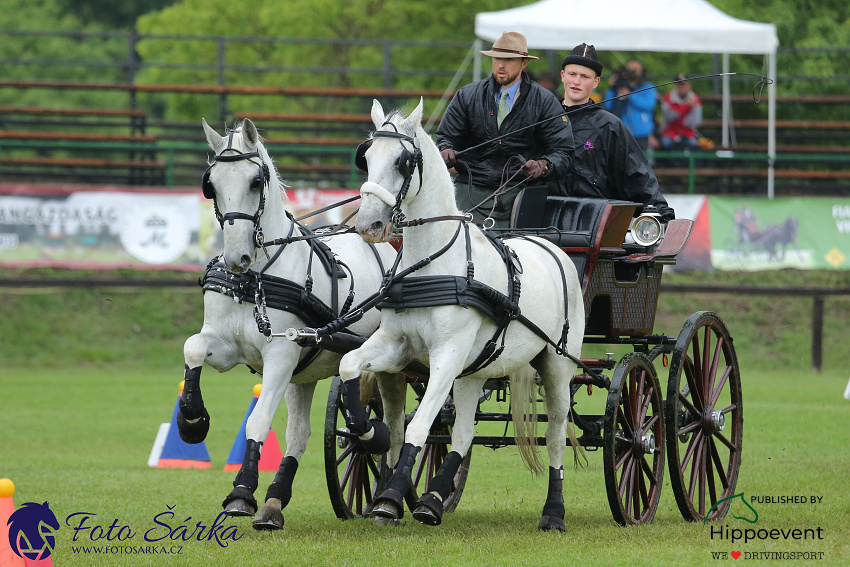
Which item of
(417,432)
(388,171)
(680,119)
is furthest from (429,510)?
(680,119)

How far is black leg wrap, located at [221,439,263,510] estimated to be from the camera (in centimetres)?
580

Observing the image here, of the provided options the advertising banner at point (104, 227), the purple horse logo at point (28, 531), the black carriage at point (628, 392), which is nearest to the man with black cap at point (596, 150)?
the black carriage at point (628, 392)

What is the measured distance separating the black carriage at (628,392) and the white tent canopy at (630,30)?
9651mm

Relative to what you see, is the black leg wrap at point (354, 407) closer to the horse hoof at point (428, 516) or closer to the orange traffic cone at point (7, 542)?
the horse hoof at point (428, 516)

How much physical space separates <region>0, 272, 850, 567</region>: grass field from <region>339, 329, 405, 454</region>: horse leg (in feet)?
1.97

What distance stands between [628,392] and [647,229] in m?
1.03

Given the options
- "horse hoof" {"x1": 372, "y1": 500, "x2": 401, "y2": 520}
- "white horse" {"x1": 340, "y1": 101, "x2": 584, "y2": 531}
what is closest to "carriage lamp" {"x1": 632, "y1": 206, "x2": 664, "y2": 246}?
"white horse" {"x1": 340, "y1": 101, "x2": 584, "y2": 531}

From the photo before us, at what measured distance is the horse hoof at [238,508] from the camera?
5.75 meters

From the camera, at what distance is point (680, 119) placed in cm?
1839

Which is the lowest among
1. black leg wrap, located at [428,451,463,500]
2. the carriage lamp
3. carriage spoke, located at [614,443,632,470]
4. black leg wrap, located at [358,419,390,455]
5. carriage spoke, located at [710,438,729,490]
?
carriage spoke, located at [710,438,729,490]

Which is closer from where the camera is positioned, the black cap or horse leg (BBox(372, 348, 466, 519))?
horse leg (BBox(372, 348, 466, 519))

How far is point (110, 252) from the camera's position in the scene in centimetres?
1547

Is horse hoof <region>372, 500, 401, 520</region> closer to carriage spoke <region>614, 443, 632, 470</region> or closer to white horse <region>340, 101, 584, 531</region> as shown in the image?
white horse <region>340, 101, 584, 531</region>

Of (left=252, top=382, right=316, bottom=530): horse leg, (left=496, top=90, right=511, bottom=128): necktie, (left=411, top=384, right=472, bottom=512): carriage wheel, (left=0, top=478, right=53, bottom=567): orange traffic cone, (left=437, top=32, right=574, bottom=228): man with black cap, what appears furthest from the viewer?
(left=411, top=384, right=472, bottom=512): carriage wheel
